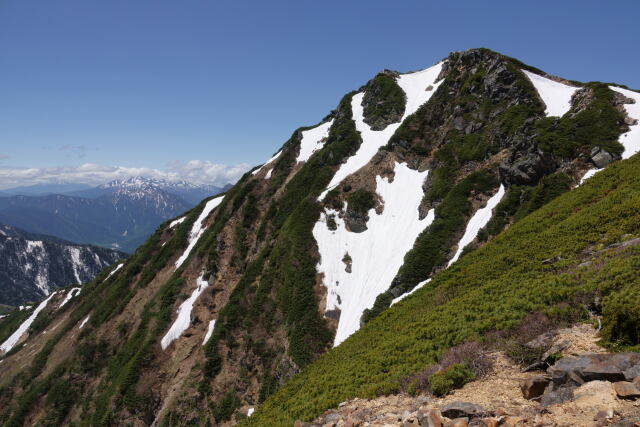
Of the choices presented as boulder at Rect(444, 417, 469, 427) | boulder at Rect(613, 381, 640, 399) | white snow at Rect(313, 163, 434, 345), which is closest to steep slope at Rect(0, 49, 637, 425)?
white snow at Rect(313, 163, 434, 345)

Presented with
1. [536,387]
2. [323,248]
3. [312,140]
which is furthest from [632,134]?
[312,140]

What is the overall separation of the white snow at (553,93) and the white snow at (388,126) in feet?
75.5

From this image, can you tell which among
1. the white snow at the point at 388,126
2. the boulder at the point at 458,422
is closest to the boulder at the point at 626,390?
the boulder at the point at 458,422

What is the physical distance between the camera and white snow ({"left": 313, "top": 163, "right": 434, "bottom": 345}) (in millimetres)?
50787

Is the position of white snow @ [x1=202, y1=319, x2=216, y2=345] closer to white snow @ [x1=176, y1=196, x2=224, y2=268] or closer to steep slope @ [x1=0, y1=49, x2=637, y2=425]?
steep slope @ [x1=0, y1=49, x2=637, y2=425]

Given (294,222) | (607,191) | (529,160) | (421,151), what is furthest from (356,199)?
(607,191)

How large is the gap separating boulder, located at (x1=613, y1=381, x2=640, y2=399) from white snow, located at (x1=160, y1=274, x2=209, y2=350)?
6364cm

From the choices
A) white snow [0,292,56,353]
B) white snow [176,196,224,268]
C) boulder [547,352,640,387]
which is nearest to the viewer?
boulder [547,352,640,387]

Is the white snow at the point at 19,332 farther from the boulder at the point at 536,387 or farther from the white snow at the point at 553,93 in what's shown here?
the white snow at the point at 553,93

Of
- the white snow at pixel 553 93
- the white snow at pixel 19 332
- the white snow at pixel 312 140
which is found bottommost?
the white snow at pixel 19 332

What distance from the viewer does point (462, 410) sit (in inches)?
335

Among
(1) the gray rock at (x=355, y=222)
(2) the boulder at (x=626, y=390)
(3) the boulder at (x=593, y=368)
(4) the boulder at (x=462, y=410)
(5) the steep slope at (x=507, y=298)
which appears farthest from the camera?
(1) the gray rock at (x=355, y=222)

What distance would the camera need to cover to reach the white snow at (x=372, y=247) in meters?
50.8

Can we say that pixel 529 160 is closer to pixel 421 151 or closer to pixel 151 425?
pixel 421 151
